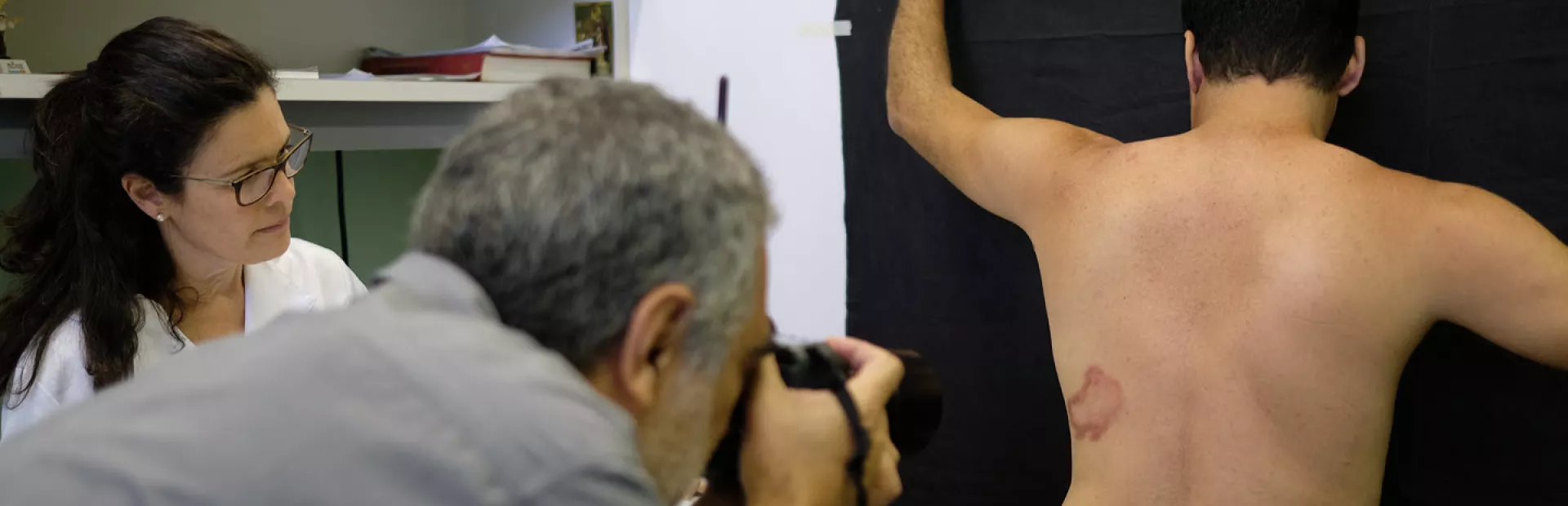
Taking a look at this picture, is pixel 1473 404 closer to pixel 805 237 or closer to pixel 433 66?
pixel 805 237

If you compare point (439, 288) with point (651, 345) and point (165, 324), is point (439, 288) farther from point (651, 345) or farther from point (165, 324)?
point (165, 324)

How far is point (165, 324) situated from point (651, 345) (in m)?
0.94

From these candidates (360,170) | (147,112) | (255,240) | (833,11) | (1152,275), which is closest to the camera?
(1152,275)

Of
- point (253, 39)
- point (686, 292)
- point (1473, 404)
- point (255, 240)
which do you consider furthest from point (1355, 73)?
point (253, 39)

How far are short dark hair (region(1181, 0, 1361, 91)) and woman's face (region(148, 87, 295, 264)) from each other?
1111mm

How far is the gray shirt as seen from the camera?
0.53m

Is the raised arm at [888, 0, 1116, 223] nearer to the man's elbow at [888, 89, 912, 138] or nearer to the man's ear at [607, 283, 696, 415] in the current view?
the man's elbow at [888, 89, 912, 138]

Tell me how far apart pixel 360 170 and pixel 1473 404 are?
5.90 ft

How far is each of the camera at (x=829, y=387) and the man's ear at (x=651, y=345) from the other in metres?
0.13

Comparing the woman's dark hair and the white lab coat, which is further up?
the woman's dark hair

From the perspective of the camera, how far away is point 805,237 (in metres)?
1.56

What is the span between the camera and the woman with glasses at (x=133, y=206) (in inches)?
46.8

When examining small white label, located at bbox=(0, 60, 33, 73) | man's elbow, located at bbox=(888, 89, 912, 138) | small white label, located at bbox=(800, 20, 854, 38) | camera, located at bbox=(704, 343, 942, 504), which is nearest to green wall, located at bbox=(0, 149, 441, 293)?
small white label, located at bbox=(0, 60, 33, 73)

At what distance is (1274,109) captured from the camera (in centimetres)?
104
